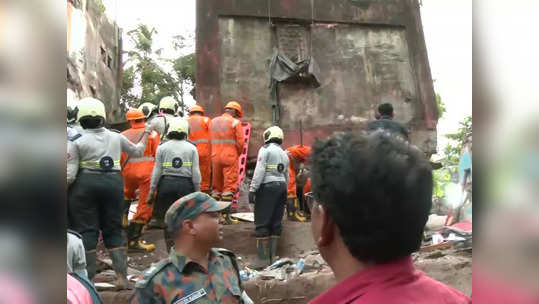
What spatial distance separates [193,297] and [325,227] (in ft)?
4.63

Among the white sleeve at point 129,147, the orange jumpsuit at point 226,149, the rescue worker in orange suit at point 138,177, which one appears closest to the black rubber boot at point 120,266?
the white sleeve at point 129,147

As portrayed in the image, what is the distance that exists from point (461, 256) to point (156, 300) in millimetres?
4551

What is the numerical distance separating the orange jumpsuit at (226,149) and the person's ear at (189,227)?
16.3 ft

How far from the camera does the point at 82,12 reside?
16.4 meters

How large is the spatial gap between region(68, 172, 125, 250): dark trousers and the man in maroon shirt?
3.87m

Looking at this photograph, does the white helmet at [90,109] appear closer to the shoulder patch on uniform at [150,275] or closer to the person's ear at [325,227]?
the shoulder patch on uniform at [150,275]

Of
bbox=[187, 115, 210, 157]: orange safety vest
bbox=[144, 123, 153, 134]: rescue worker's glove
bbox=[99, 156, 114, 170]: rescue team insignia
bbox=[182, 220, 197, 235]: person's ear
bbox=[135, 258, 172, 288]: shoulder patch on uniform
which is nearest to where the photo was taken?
bbox=[135, 258, 172, 288]: shoulder patch on uniform

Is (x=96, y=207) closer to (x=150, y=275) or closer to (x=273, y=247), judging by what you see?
(x=150, y=275)

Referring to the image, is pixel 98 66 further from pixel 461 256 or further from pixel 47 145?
pixel 47 145

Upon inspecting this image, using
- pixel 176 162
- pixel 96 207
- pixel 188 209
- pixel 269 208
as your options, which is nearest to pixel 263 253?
pixel 269 208

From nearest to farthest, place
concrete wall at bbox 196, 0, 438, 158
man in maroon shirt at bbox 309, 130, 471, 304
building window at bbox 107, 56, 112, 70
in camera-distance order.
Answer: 1. man in maroon shirt at bbox 309, 130, 471, 304
2. concrete wall at bbox 196, 0, 438, 158
3. building window at bbox 107, 56, 112, 70

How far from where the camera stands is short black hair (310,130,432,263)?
1.15 m

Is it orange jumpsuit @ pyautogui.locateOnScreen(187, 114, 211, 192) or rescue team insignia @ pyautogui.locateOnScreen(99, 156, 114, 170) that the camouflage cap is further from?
orange jumpsuit @ pyautogui.locateOnScreen(187, 114, 211, 192)

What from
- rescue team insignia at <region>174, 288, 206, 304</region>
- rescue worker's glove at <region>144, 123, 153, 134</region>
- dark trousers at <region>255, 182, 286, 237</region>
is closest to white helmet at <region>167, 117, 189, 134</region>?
rescue worker's glove at <region>144, 123, 153, 134</region>
